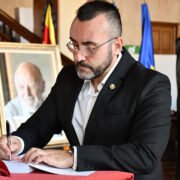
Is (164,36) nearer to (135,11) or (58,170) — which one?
(135,11)

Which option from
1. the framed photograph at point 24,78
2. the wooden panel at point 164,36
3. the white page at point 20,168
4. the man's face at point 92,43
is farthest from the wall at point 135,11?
the white page at point 20,168

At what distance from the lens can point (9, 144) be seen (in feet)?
6.36

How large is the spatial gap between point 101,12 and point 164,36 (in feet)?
25.7

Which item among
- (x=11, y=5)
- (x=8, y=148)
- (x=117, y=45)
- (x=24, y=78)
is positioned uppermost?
(x=11, y=5)

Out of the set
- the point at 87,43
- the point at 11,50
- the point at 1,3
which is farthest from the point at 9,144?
the point at 1,3

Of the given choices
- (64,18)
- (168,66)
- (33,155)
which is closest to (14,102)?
(64,18)

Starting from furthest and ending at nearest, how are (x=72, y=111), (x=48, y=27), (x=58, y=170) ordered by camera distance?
(x=48, y=27) → (x=72, y=111) → (x=58, y=170)

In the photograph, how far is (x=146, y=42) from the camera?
245 inches

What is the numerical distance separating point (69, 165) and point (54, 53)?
9.43ft

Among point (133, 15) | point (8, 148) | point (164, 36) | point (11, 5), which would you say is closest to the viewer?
point (8, 148)

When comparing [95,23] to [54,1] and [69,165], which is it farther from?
[54,1]

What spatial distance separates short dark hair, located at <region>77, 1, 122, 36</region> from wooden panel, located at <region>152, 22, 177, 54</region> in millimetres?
7461

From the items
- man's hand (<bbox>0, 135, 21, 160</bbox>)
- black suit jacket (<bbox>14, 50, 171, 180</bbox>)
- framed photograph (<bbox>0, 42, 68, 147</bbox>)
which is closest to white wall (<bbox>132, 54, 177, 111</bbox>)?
framed photograph (<bbox>0, 42, 68, 147</bbox>)

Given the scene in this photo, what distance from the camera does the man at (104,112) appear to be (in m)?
1.75
